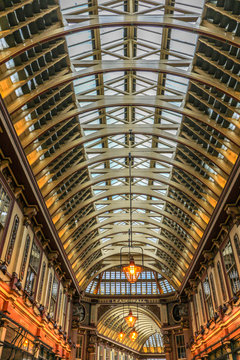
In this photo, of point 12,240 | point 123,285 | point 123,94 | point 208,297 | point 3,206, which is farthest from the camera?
point 123,285

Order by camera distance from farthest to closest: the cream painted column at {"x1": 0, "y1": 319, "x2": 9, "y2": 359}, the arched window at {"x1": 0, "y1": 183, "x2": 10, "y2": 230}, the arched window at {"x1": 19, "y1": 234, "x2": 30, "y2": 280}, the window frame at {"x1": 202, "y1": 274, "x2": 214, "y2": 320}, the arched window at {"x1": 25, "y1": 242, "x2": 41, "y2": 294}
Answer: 1. the window frame at {"x1": 202, "y1": 274, "x2": 214, "y2": 320}
2. the arched window at {"x1": 25, "y1": 242, "x2": 41, "y2": 294}
3. the arched window at {"x1": 19, "y1": 234, "x2": 30, "y2": 280}
4. the arched window at {"x1": 0, "y1": 183, "x2": 10, "y2": 230}
5. the cream painted column at {"x1": 0, "y1": 319, "x2": 9, "y2": 359}

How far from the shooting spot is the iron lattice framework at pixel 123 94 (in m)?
11.3

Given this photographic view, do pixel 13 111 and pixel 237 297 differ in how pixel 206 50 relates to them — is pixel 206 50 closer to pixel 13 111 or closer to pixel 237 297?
pixel 13 111

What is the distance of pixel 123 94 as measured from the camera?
55.4 ft

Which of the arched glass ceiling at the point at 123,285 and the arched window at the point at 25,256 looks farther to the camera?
the arched glass ceiling at the point at 123,285

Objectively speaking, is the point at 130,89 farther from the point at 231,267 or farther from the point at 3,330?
the point at 3,330

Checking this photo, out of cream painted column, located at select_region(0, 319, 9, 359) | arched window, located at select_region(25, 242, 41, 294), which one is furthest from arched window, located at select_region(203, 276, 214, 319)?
cream painted column, located at select_region(0, 319, 9, 359)

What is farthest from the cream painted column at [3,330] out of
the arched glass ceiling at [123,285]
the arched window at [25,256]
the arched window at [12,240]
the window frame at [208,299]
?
the arched glass ceiling at [123,285]

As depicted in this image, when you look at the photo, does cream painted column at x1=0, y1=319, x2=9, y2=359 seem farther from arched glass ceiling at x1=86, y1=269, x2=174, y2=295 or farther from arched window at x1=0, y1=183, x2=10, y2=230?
arched glass ceiling at x1=86, y1=269, x2=174, y2=295

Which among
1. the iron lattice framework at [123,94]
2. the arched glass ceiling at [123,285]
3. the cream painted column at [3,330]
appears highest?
the arched glass ceiling at [123,285]

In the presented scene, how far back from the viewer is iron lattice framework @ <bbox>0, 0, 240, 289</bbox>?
11266 millimetres

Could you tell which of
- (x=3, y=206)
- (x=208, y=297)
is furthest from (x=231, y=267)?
(x=3, y=206)

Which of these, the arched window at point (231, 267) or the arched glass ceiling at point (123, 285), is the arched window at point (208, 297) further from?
the arched glass ceiling at point (123, 285)

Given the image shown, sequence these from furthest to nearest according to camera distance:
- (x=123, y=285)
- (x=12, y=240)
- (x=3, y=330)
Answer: (x=123, y=285), (x=12, y=240), (x=3, y=330)
